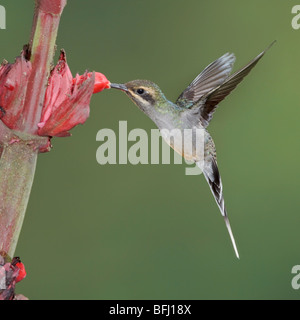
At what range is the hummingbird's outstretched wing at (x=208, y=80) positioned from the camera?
154cm

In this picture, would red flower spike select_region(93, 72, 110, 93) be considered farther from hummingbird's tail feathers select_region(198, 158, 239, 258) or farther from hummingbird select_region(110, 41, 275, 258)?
hummingbird's tail feathers select_region(198, 158, 239, 258)

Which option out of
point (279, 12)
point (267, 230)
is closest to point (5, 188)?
point (267, 230)

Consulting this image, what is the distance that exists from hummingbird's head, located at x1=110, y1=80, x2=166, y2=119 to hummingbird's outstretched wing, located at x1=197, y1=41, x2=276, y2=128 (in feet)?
0.35

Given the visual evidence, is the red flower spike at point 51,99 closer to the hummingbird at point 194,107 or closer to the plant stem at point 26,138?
the plant stem at point 26,138

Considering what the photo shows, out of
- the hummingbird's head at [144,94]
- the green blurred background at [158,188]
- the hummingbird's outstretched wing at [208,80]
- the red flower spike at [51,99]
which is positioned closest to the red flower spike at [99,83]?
the red flower spike at [51,99]

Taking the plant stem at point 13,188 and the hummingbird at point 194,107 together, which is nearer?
the plant stem at point 13,188

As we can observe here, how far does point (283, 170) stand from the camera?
264 centimetres

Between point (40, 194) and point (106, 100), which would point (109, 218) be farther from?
point (106, 100)

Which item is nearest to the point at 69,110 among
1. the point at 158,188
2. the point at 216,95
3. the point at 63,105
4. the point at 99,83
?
the point at 63,105

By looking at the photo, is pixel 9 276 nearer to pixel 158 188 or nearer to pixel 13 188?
pixel 13 188

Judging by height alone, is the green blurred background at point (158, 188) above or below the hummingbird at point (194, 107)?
above

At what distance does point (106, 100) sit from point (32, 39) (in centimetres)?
191

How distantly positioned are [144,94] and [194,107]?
0.19 m

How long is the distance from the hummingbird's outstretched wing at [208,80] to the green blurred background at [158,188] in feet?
2.97
